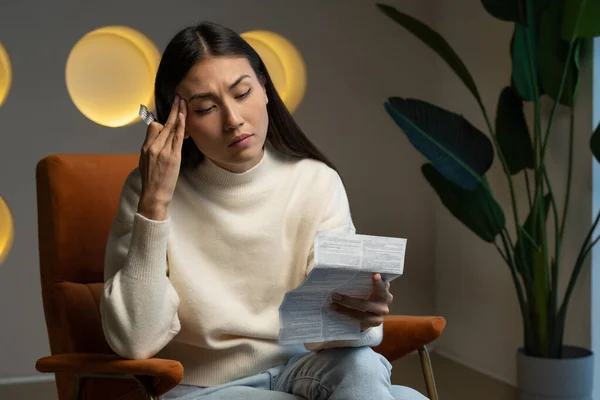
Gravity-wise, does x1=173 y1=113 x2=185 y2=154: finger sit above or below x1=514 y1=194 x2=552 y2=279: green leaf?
above

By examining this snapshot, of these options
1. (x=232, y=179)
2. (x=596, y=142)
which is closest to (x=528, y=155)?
(x=596, y=142)

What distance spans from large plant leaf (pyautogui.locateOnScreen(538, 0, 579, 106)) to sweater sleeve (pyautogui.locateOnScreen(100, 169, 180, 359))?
1801 millimetres

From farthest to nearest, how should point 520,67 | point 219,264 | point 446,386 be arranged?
point 446,386 < point 520,67 < point 219,264

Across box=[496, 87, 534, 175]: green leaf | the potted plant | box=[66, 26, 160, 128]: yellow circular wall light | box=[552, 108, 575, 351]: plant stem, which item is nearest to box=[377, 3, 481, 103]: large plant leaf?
the potted plant

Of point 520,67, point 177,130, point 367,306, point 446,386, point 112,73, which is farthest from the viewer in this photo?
point 112,73

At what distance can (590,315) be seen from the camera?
3.14 metres

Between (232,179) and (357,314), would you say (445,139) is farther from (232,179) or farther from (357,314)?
(357,314)

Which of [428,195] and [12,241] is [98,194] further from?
[428,195]

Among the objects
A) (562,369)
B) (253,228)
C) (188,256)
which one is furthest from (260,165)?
→ (562,369)

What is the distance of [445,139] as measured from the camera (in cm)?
296

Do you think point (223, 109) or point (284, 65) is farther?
point (284, 65)

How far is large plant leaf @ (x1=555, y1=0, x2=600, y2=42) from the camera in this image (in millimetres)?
2650

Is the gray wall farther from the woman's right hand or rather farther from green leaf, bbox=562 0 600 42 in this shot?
the woman's right hand

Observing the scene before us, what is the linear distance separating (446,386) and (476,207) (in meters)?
0.90
